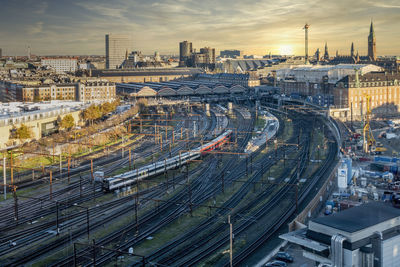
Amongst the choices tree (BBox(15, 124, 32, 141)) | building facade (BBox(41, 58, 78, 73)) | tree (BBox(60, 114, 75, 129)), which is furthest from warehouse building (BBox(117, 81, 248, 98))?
building facade (BBox(41, 58, 78, 73))

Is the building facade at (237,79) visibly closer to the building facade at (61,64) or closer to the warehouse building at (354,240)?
the building facade at (61,64)

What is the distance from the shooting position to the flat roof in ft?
42.5

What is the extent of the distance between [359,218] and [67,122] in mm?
28453

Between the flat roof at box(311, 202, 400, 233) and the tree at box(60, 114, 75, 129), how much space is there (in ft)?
90.4

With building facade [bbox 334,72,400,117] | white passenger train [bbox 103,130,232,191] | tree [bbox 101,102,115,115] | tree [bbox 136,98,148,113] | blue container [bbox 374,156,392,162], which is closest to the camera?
white passenger train [bbox 103,130,232,191]

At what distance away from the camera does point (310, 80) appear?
68188 mm

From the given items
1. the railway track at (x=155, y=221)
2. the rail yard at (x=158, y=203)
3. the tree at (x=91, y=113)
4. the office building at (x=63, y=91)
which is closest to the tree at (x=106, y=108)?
the tree at (x=91, y=113)

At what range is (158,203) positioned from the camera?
19.8 meters

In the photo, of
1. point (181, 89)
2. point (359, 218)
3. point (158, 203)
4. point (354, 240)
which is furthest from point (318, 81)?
point (354, 240)

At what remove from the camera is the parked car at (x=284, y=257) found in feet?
46.8

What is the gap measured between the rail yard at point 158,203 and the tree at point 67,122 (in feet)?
13.3

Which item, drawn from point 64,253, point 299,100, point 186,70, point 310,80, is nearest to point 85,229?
point 64,253

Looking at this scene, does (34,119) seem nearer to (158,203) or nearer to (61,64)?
(158,203)

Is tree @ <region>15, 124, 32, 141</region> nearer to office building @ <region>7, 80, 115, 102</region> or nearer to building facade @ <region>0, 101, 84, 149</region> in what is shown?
building facade @ <region>0, 101, 84, 149</region>
